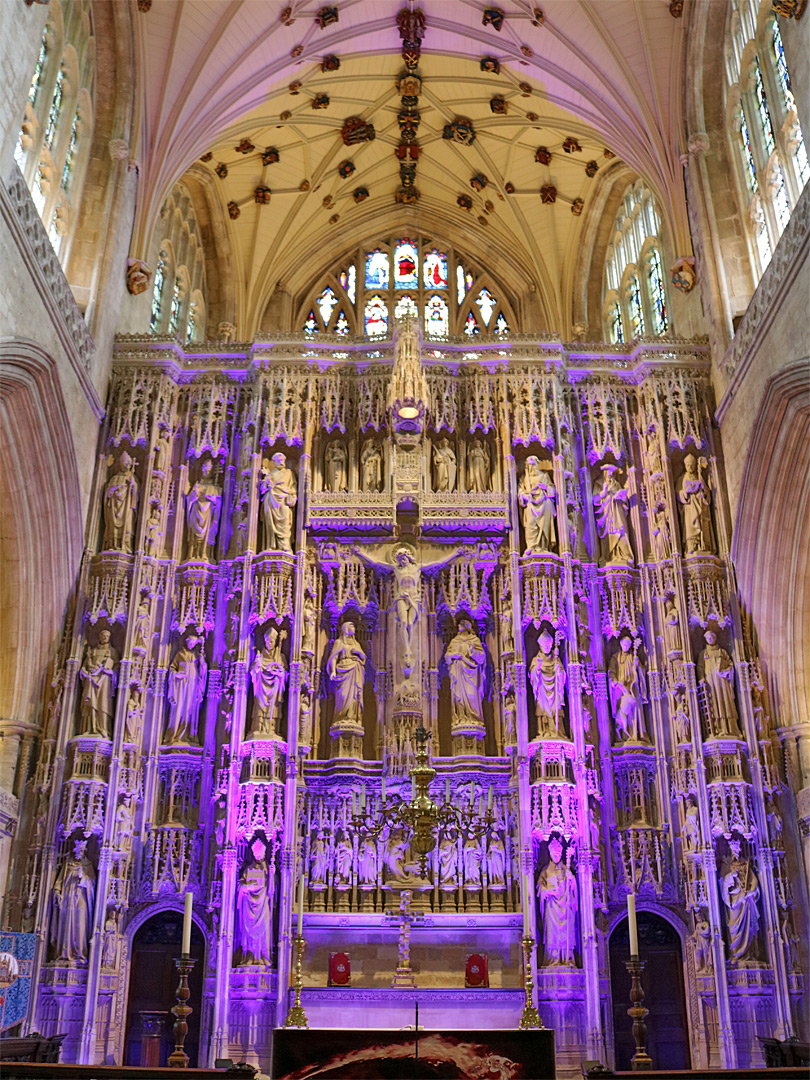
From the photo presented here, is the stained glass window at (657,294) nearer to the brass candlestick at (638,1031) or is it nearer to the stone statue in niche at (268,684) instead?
the stone statue in niche at (268,684)

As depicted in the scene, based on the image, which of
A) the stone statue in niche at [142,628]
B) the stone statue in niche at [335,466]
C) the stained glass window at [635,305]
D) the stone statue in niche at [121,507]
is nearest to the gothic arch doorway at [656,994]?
the stone statue in niche at [142,628]

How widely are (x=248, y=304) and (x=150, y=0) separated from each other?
7.75 metres

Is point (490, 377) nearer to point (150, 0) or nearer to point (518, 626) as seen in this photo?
point (518, 626)

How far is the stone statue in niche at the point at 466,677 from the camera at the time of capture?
60.3 feet

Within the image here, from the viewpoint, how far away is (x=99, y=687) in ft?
57.2

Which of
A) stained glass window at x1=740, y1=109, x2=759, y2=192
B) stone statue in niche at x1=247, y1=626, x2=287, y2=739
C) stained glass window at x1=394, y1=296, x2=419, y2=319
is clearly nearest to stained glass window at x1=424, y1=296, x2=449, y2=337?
stained glass window at x1=394, y1=296, x2=419, y2=319

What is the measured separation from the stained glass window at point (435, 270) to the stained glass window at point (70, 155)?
33.1 feet

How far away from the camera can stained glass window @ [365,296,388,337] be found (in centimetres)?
2611

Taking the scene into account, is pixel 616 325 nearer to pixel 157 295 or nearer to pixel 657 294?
pixel 657 294

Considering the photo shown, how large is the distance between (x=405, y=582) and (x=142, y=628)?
4.58 m

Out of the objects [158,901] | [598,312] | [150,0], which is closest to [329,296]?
[598,312]

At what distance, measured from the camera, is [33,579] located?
1748cm

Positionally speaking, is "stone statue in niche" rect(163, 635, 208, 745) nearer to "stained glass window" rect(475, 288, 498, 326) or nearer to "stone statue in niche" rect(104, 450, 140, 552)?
"stone statue in niche" rect(104, 450, 140, 552)

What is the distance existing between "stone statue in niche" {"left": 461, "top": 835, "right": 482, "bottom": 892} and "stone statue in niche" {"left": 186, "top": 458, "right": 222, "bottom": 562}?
264 inches
